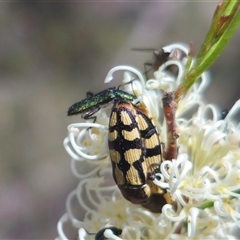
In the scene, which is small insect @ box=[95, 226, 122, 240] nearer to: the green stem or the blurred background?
the green stem

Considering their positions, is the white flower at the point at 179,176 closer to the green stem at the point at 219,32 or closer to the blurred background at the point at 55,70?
the green stem at the point at 219,32

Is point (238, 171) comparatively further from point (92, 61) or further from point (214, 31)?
point (92, 61)

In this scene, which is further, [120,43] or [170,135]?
[120,43]

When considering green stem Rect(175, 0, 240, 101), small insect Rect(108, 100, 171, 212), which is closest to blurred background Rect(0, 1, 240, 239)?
small insect Rect(108, 100, 171, 212)

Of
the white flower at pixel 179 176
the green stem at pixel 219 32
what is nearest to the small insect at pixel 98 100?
the white flower at pixel 179 176

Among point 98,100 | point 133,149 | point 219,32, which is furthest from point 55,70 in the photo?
point 219,32

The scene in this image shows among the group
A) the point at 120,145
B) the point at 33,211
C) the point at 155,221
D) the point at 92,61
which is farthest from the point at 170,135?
the point at 92,61
